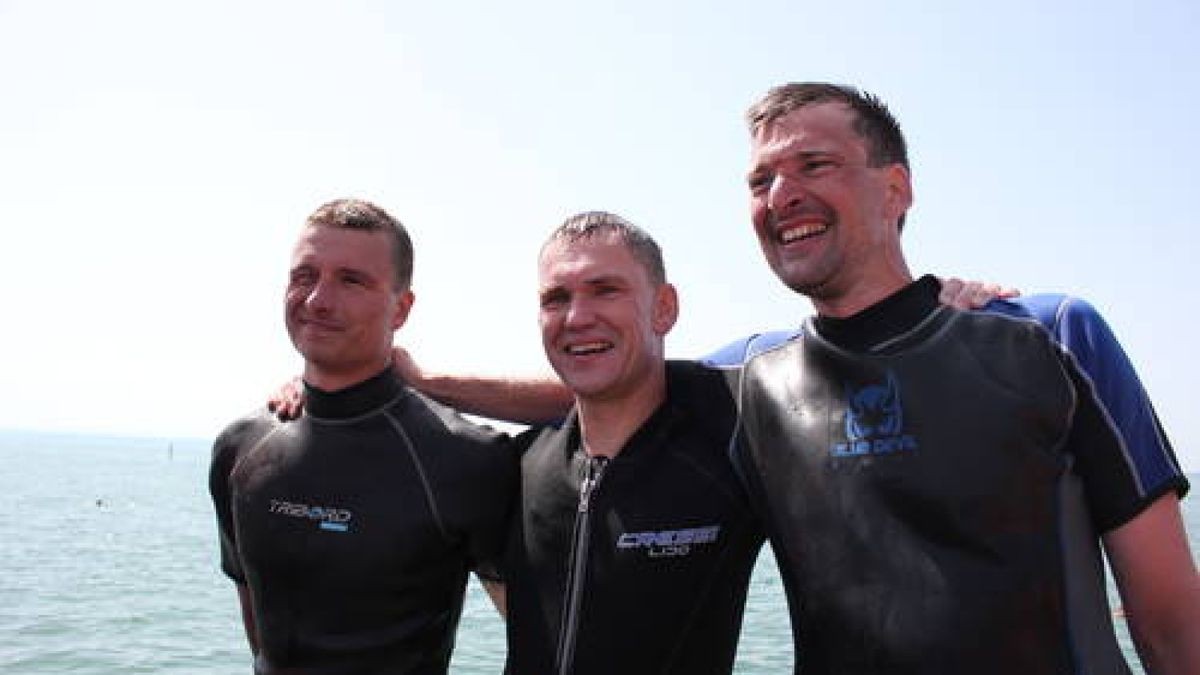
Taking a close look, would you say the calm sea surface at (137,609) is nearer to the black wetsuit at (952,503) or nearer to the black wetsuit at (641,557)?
the black wetsuit at (641,557)

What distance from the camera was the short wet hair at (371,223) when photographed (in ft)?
13.2

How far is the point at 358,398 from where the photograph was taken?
4.08 metres

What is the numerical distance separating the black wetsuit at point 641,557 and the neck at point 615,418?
5 centimetres

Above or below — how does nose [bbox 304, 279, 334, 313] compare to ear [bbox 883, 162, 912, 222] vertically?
below

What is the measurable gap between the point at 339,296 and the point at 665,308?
4.77ft

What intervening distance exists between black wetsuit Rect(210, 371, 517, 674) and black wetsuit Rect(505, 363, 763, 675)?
0.37m

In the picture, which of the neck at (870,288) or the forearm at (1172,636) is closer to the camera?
the forearm at (1172,636)

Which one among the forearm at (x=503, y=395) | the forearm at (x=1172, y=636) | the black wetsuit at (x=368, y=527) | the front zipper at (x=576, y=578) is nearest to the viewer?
the forearm at (x=1172, y=636)

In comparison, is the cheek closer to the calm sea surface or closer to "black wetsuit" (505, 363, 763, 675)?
"black wetsuit" (505, 363, 763, 675)

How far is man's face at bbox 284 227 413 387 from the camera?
12.9 feet

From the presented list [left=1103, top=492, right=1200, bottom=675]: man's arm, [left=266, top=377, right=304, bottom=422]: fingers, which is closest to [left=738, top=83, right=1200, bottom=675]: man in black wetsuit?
[left=1103, top=492, right=1200, bottom=675]: man's arm

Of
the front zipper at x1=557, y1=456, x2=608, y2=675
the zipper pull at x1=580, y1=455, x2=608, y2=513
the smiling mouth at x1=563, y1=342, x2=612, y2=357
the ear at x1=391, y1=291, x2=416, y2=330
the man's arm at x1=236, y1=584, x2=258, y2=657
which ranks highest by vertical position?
the ear at x1=391, y1=291, x2=416, y2=330

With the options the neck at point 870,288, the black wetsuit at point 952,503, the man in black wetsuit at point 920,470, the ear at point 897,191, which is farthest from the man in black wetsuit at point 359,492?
the ear at point 897,191

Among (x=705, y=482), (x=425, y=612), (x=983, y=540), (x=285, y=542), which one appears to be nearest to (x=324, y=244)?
(x=285, y=542)
